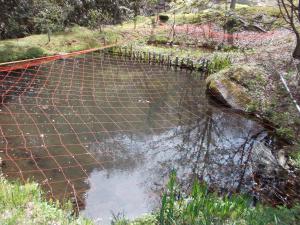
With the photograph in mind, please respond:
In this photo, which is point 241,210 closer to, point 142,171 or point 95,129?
point 142,171

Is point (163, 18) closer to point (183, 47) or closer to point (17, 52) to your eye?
point (183, 47)

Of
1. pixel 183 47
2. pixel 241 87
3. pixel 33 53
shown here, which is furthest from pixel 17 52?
pixel 241 87

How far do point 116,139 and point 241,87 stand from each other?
4211mm

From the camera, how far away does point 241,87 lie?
9.79m

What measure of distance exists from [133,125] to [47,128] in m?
1.83

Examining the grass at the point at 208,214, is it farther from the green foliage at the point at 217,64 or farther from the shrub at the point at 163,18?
the shrub at the point at 163,18

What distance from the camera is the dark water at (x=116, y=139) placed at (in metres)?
5.70

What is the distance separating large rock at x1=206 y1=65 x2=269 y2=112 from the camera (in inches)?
369

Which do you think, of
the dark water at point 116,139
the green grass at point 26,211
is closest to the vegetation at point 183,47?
the green grass at point 26,211

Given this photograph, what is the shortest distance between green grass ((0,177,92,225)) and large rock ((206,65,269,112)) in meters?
6.29

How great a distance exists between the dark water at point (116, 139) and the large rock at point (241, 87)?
40cm

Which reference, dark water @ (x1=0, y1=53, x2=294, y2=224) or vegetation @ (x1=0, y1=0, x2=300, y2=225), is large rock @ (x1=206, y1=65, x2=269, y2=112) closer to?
vegetation @ (x1=0, y1=0, x2=300, y2=225)

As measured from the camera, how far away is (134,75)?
11711 mm

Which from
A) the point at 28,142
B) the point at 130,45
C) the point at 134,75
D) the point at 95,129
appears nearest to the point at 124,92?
the point at 134,75
